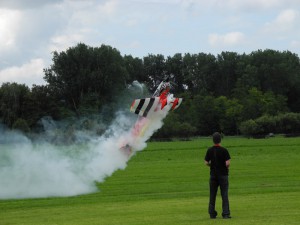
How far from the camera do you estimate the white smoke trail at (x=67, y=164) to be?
30.7m

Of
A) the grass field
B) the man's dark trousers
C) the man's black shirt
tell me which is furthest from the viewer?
the grass field

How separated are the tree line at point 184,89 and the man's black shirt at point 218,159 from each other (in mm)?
16995

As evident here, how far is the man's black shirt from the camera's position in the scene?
17.2 metres

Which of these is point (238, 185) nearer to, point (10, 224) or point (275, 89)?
point (10, 224)

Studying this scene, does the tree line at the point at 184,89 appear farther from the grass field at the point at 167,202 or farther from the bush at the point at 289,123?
the grass field at the point at 167,202

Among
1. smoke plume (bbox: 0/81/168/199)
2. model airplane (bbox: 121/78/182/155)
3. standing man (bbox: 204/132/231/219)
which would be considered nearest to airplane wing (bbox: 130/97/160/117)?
model airplane (bbox: 121/78/182/155)

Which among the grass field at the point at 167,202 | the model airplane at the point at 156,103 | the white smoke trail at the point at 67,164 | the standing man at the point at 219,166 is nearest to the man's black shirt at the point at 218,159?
the standing man at the point at 219,166

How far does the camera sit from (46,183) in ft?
104

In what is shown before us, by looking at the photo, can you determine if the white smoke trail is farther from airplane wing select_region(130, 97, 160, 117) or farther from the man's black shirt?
Result: the man's black shirt

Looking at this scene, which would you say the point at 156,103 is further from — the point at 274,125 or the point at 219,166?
the point at 274,125

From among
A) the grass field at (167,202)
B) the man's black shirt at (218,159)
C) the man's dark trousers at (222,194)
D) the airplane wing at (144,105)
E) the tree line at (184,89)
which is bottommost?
the grass field at (167,202)

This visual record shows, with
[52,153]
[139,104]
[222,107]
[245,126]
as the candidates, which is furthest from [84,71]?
[222,107]

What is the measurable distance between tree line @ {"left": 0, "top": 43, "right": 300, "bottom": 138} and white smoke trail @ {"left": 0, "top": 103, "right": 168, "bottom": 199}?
273 centimetres

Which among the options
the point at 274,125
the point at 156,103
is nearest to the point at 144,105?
the point at 156,103
